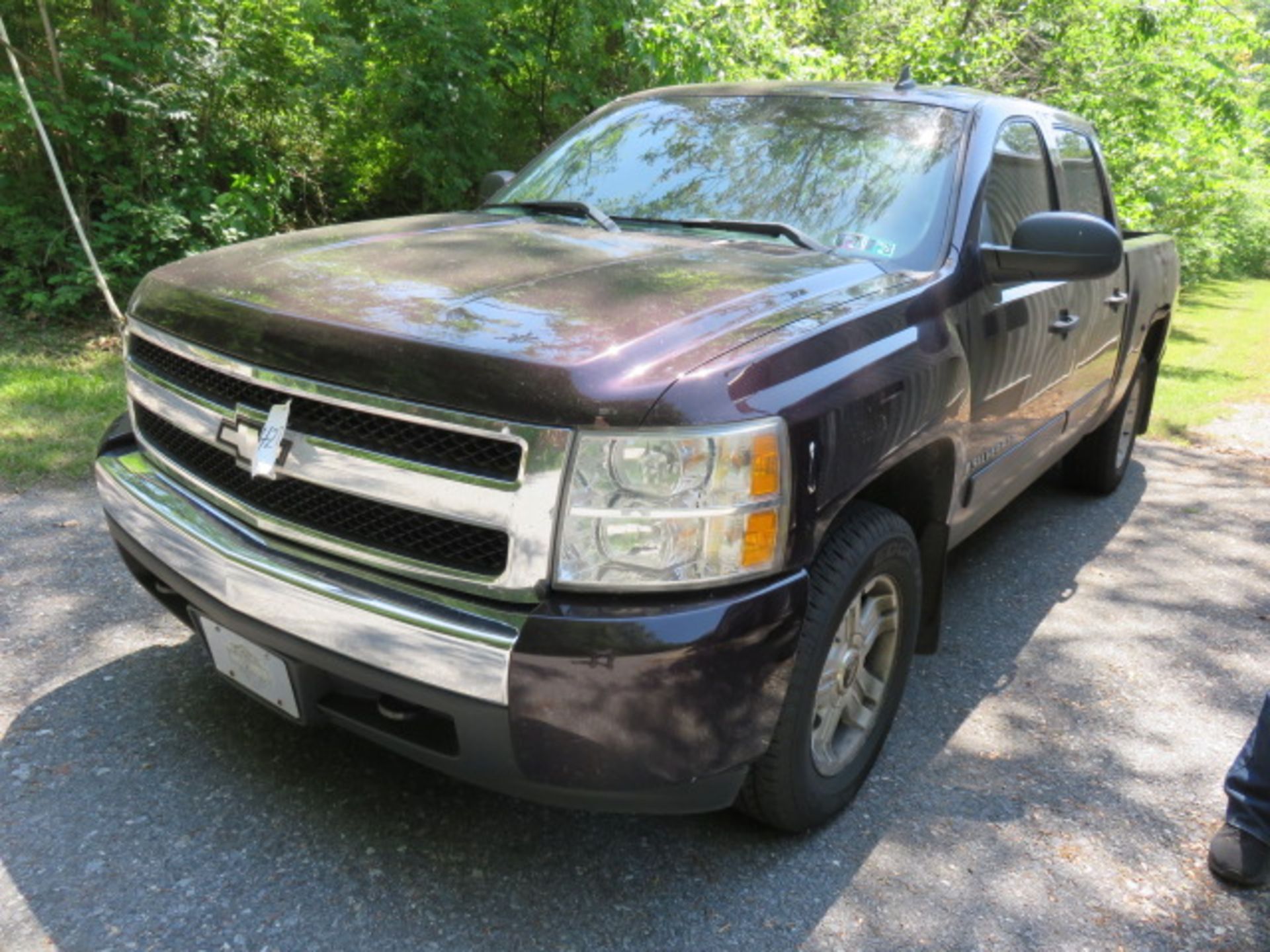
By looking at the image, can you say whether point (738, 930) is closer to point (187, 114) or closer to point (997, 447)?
point (997, 447)

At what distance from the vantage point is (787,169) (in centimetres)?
318

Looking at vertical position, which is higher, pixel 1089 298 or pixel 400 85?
pixel 400 85

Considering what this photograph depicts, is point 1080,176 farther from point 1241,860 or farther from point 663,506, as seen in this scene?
point 663,506

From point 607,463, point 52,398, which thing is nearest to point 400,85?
point 52,398

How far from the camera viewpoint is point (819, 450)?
6.89ft

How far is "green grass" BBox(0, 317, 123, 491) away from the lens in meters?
4.79

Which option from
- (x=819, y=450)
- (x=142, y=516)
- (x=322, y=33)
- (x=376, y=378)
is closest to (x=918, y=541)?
(x=819, y=450)

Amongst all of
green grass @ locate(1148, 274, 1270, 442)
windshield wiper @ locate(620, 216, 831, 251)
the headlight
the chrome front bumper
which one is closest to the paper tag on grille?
the chrome front bumper

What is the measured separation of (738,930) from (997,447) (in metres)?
1.83

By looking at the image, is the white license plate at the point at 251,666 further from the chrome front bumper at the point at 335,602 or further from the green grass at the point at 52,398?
the green grass at the point at 52,398

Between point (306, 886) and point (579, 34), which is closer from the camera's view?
point (306, 886)

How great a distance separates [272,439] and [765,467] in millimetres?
1040

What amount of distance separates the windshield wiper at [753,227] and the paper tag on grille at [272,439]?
1.44 m

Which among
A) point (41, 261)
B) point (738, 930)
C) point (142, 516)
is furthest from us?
point (41, 261)
